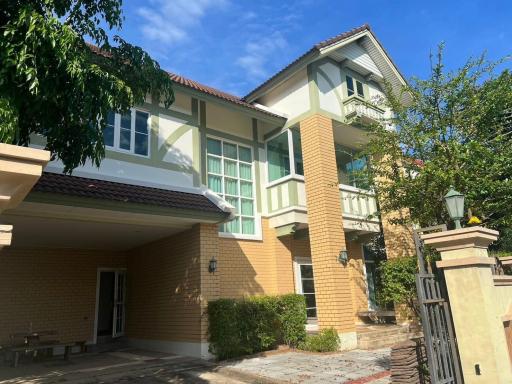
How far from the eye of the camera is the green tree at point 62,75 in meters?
4.20

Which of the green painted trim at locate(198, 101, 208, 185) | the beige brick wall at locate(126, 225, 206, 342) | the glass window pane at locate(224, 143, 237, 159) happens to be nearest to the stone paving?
the beige brick wall at locate(126, 225, 206, 342)

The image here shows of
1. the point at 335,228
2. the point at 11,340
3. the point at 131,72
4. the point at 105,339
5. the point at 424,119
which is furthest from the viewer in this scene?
the point at 105,339

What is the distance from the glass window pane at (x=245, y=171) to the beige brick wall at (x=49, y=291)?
15.9 feet

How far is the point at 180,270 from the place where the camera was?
10133 millimetres

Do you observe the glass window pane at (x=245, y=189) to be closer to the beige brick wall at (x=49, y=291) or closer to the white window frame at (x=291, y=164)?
the white window frame at (x=291, y=164)

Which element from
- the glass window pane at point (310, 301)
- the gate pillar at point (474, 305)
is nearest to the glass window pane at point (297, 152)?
the glass window pane at point (310, 301)

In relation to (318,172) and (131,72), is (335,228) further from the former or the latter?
(131,72)

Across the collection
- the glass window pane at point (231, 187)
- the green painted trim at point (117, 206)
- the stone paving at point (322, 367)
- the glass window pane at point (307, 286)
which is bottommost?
the stone paving at point (322, 367)

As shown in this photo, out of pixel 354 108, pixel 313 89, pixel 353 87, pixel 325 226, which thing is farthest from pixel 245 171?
pixel 353 87

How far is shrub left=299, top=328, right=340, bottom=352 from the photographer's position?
9.64m

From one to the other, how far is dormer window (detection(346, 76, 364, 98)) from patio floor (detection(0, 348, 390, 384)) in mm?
8009

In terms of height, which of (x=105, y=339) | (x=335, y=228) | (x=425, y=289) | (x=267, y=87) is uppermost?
(x=267, y=87)

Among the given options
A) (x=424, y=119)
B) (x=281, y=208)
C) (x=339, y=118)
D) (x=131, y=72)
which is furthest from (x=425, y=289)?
(x=339, y=118)

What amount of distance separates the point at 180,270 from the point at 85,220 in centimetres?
271
